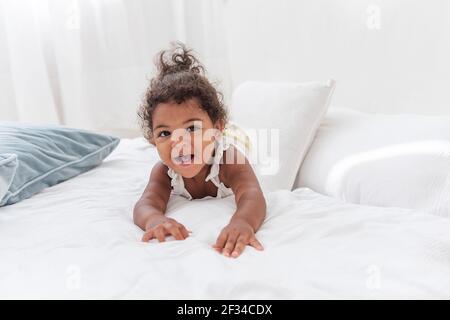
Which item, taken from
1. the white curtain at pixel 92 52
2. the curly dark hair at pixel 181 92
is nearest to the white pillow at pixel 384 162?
the curly dark hair at pixel 181 92

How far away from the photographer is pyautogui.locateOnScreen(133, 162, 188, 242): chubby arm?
84cm

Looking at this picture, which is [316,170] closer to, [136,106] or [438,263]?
[438,263]

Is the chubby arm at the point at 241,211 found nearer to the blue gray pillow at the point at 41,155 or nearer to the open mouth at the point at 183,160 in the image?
the open mouth at the point at 183,160

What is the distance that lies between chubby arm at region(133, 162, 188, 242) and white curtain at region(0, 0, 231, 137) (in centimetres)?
82

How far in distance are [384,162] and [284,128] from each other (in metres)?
0.30

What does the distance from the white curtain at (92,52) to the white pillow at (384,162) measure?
770 mm

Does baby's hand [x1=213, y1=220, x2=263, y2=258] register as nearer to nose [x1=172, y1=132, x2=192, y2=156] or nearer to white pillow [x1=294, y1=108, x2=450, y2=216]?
nose [x1=172, y1=132, x2=192, y2=156]

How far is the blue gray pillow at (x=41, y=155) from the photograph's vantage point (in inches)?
41.9

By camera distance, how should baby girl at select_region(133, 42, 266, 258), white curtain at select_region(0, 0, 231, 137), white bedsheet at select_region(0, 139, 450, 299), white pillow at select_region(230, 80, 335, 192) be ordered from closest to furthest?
white bedsheet at select_region(0, 139, 450, 299), baby girl at select_region(133, 42, 266, 258), white pillow at select_region(230, 80, 335, 192), white curtain at select_region(0, 0, 231, 137)

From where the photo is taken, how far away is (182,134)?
104 cm

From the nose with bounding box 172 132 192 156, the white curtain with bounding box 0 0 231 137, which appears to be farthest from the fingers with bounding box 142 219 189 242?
the white curtain with bounding box 0 0 231 137
